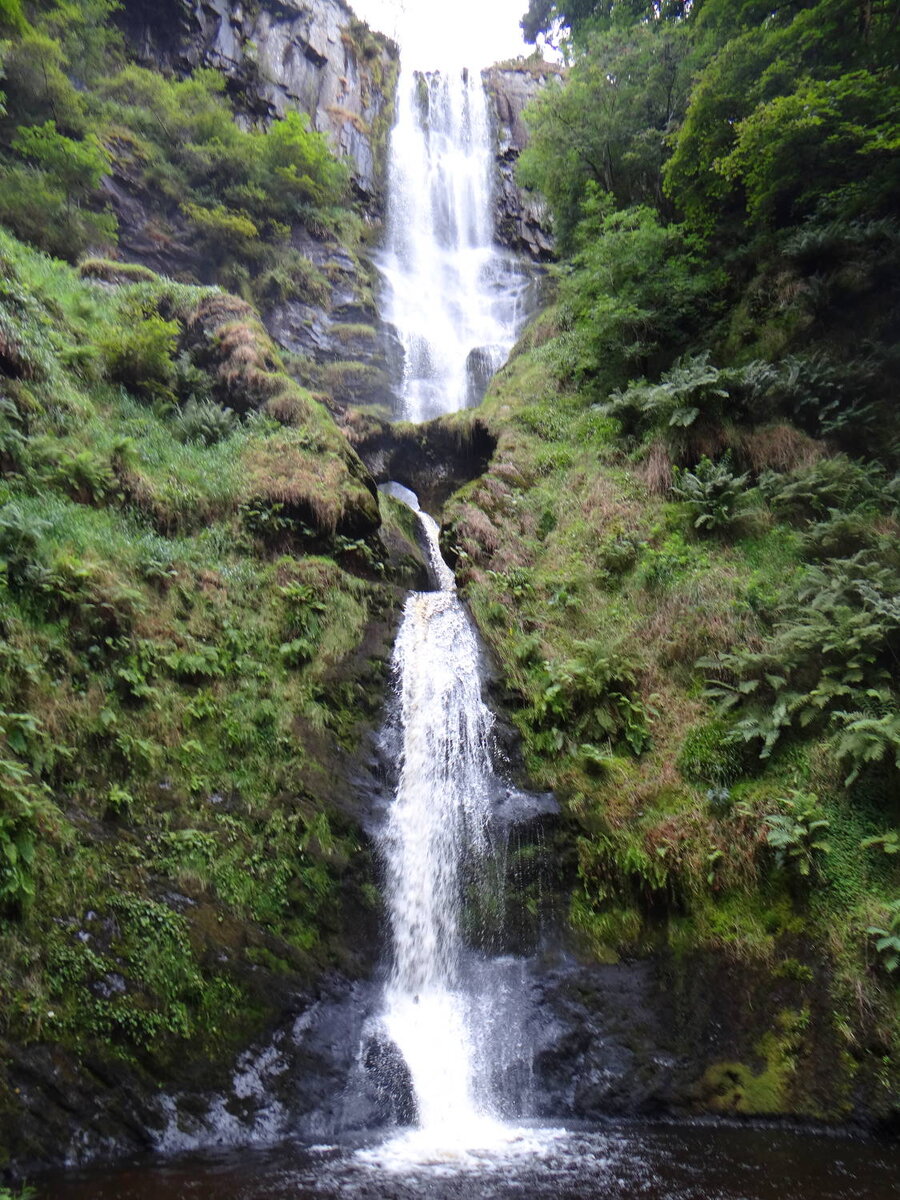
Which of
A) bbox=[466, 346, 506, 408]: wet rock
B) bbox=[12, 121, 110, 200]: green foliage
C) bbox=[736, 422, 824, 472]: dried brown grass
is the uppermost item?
bbox=[12, 121, 110, 200]: green foliage

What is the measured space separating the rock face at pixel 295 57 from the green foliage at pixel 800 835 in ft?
95.0

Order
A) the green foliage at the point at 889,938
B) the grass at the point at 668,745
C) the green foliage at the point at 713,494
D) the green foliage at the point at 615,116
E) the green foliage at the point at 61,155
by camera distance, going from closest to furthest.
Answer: the green foliage at the point at 889,938, the grass at the point at 668,745, the green foliage at the point at 713,494, the green foliage at the point at 61,155, the green foliage at the point at 615,116

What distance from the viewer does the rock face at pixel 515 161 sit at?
94.4 ft

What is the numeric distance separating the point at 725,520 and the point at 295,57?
2925 cm

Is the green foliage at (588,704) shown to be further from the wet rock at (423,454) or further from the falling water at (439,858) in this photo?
the wet rock at (423,454)

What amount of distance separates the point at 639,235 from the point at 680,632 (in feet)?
30.9

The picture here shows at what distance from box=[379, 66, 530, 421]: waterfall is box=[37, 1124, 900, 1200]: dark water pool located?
18.0 m

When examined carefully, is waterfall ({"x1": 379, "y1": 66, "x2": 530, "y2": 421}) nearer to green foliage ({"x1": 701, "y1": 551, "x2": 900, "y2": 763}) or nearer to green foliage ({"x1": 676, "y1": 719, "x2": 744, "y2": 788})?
green foliage ({"x1": 701, "y1": 551, "x2": 900, "y2": 763})

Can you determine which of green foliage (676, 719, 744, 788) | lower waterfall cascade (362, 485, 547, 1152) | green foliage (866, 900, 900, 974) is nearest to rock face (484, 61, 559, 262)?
lower waterfall cascade (362, 485, 547, 1152)

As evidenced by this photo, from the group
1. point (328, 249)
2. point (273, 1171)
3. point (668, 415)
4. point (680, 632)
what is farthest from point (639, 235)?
point (273, 1171)

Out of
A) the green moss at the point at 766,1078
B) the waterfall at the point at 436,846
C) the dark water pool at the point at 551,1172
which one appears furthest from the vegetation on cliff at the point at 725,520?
the waterfall at the point at 436,846

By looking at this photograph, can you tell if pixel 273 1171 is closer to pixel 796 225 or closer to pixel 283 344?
pixel 796 225

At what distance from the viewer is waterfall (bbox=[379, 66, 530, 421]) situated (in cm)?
2175

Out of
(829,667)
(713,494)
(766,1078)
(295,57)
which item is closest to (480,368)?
(713,494)
